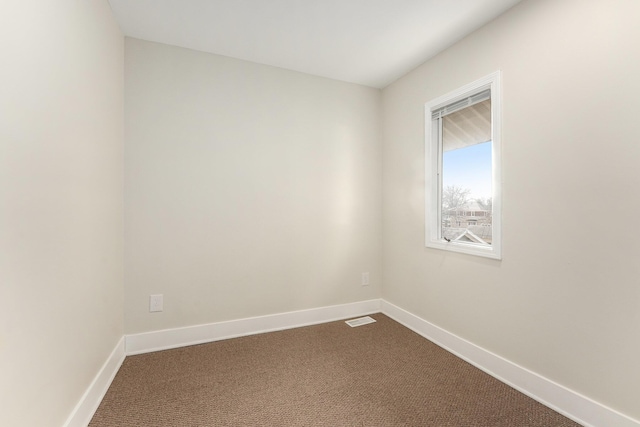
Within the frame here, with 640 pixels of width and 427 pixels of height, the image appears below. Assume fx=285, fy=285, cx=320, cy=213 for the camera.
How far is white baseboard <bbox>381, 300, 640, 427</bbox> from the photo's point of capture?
1435 millimetres

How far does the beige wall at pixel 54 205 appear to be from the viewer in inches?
38.1

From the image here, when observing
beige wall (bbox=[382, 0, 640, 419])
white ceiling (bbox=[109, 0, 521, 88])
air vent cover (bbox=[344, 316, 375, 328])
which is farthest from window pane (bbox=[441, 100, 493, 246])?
air vent cover (bbox=[344, 316, 375, 328])

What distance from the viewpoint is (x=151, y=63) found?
2.25 metres

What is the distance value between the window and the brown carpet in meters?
0.90

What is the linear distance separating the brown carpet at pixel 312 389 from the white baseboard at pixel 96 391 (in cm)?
4

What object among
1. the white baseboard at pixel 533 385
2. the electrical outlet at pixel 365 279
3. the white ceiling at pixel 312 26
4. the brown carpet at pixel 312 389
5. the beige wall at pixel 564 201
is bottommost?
the brown carpet at pixel 312 389

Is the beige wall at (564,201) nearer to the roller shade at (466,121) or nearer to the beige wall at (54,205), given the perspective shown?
the roller shade at (466,121)

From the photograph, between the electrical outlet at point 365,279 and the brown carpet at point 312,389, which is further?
the electrical outlet at point 365,279

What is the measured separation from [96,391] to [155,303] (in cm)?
71

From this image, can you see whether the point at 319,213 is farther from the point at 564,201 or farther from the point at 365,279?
the point at 564,201

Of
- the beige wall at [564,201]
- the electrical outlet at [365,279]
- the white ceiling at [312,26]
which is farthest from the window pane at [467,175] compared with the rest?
the electrical outlet at [365,279]

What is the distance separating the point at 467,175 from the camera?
2297mm

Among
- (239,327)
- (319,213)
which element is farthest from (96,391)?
(319,213)

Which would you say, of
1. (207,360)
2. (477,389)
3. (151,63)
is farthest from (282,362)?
(151,63)
